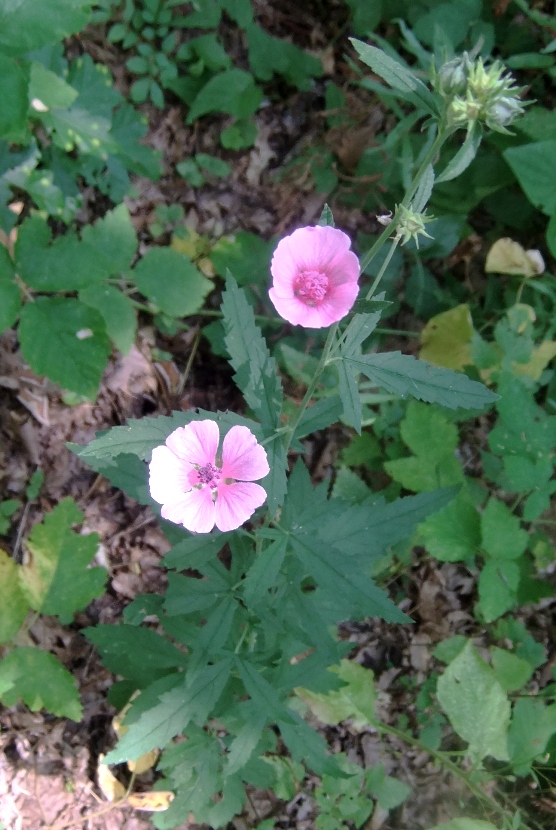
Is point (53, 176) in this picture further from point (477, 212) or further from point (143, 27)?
point (477, 212)

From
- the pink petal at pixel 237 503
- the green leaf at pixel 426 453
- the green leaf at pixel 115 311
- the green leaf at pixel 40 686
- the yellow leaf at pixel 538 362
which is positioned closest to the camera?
the pink petal at pixel 237 503

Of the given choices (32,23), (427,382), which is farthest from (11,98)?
(427,382)

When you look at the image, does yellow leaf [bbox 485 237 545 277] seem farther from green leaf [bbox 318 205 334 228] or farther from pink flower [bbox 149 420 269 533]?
pink flower [bbox 149 420 269 533]

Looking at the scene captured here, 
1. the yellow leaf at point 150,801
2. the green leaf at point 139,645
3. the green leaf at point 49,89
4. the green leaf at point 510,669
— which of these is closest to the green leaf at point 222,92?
the green leaf at point 49,89

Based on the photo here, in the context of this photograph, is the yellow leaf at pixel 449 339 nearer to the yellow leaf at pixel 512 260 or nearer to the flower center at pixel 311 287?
the yellow leaf at pixel 512 260

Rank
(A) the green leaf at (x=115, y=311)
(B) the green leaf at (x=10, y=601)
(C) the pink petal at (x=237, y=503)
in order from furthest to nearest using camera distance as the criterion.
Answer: (A) the green leaf at (x=115, y=311) → (B) the green leaf at (x=10, y=601) → (C) the pink petal at (x=237, y=503)

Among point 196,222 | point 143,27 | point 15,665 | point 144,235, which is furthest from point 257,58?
point 15,665
